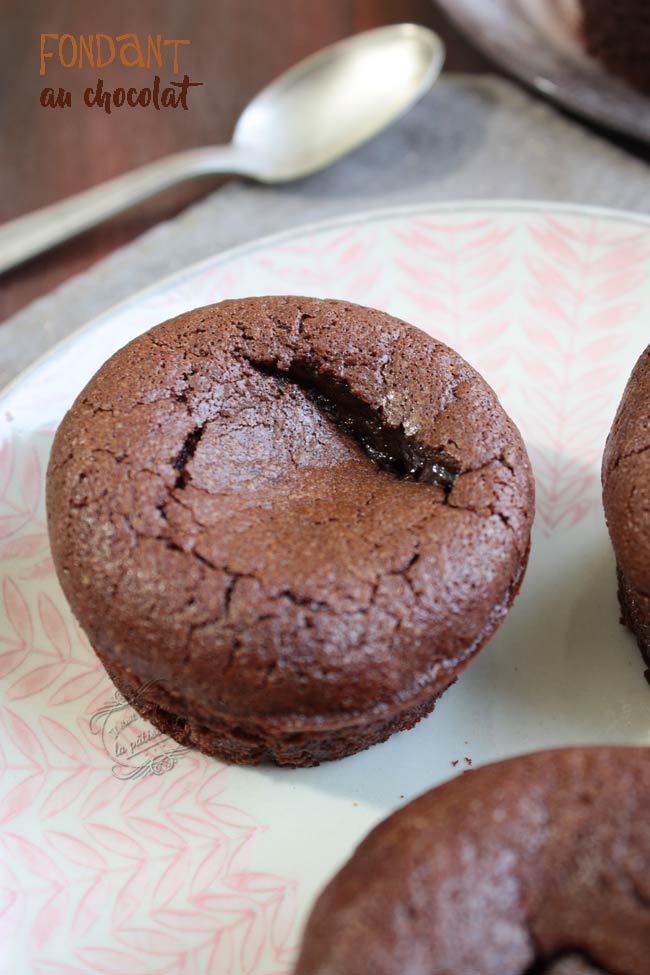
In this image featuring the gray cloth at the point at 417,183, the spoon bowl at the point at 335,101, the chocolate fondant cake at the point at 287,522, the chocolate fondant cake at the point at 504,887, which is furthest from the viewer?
the spoon bowl at the point at 335,101

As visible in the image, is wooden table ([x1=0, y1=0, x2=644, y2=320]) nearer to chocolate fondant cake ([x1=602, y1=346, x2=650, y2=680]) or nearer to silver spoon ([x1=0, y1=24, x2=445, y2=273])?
silver spoon ([x1=0, y1=24, x2=445, y2=273])

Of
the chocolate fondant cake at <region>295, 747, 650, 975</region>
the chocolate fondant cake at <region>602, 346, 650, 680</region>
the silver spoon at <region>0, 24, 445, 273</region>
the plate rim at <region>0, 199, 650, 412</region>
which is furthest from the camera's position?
the silver spoon at <region>0, 24, 445, 273</region>

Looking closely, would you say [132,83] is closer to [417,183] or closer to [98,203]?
[98,203]

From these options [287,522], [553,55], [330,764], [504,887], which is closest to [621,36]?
[553,55]

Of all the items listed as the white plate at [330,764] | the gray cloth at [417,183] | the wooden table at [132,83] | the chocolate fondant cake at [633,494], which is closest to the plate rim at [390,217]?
the white plate at [330,764]

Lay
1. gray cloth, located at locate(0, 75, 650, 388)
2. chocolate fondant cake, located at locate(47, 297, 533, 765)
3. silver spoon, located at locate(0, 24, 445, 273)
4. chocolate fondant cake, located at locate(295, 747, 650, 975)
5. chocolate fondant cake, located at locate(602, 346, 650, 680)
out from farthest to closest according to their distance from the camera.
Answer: silver spoon, located at locate(0, 24, 445, 273) → gray cloth, located at locate(0, 75, 650, 388) → chocolate fondant cake, located at locate(602, 346, 650, 680) → chocolate fondant cake, located at locate(47, 297, 533, 765) → chocolate fondant cake, located at locate(295, 747, 650, 975)

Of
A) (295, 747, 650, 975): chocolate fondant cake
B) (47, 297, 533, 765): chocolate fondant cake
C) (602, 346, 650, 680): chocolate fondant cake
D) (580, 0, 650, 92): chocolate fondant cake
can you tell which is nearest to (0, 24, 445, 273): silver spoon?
(580, 0, 650, 92): chocolate fondant cake

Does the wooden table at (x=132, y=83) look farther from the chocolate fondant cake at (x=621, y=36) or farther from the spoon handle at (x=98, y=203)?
the chocolate fondant cake at (x=621, y=36)
